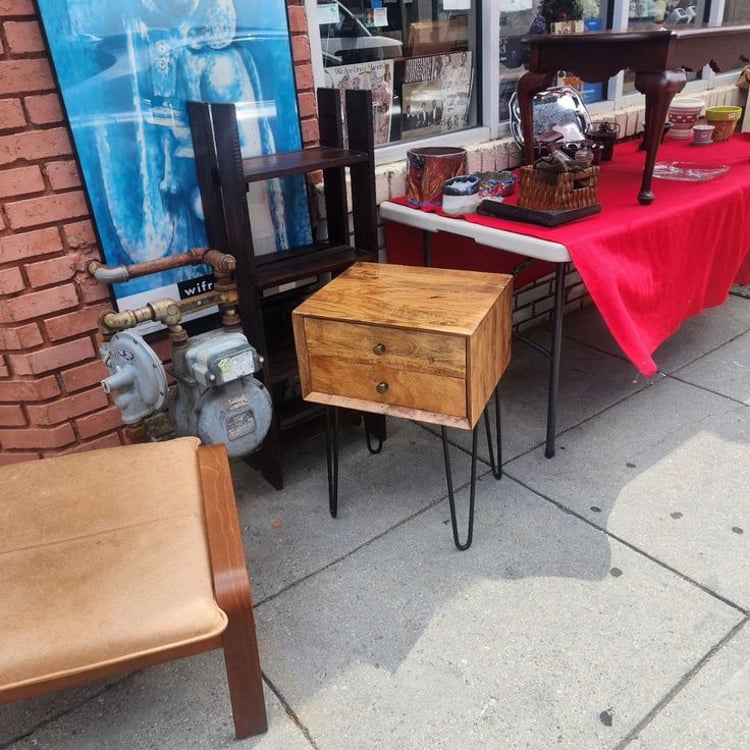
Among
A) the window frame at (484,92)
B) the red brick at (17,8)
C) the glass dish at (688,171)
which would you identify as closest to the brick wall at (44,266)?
the red brick at (17,8)

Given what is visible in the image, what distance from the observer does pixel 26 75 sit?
1.83 metres

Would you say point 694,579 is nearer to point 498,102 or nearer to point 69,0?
point 498,102

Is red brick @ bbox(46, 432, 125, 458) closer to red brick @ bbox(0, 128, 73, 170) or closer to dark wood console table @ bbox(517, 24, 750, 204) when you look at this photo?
red brick @ bbox(0, 128, 73, 170)

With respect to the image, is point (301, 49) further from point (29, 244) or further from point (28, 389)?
point (28, 389)

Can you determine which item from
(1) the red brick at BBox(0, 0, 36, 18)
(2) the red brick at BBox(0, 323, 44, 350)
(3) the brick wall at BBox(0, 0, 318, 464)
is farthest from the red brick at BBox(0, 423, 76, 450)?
(1) the red brick at BBox(0, 0, 36, 18)

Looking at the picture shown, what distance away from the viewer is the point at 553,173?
225 cm

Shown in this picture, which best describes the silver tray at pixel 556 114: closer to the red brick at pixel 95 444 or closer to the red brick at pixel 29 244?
the red brick at pixel 29 244

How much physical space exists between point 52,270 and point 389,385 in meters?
1.06

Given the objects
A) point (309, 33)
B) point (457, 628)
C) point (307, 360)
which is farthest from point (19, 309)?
point (457, 628)

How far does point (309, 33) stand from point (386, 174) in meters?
0.56

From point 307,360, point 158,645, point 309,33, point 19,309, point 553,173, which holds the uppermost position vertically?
point 309,33

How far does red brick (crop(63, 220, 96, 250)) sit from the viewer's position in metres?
2.03

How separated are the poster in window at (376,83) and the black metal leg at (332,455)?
3.83 feet

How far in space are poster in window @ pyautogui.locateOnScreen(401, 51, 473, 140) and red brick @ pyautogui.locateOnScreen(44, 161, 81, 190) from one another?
141cm
